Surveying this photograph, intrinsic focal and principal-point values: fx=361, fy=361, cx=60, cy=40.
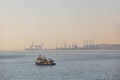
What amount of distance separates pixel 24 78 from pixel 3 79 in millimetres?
5077

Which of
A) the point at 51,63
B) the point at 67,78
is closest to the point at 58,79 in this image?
the point at 67,78

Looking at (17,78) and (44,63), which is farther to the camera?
(44,63)

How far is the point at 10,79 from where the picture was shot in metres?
75.1

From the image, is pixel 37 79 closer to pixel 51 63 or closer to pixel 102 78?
pixel 102 78

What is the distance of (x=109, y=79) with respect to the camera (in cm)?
7194

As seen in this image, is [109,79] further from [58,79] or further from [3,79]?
[3,79]

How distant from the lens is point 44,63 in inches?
5000

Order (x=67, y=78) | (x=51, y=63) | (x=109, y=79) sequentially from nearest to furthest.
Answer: (x=109, y=79), (x=67, y=78), (x=51, y=63)

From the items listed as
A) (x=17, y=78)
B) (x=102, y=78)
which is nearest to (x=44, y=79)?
(x=17, y=78)

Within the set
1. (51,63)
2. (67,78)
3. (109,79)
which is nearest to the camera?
(109,79)

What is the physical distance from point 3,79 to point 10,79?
4.73ft

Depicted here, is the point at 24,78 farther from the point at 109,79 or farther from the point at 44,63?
the point at 44,63

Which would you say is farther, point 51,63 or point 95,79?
point 51,63

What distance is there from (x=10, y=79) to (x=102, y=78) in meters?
19.2
